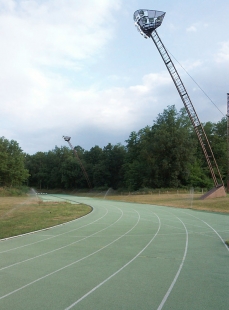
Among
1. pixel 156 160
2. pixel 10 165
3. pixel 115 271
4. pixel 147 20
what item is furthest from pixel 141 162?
pixel 115 271

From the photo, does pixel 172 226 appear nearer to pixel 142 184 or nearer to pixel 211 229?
pixel 211 229

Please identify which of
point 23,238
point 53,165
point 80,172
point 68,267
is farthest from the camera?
point 53,165

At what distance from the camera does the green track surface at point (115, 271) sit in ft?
20.4

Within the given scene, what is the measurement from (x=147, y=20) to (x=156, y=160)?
37125mm

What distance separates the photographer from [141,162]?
81.3 m

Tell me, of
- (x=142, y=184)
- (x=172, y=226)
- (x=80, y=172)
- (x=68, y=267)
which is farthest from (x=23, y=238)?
(x=80, y=172)

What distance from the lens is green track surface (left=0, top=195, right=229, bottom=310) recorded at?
6.21m

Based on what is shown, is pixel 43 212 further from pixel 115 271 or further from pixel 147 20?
pixel 147 20

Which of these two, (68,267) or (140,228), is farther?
(140,228)

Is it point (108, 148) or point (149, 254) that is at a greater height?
point (108, 148)

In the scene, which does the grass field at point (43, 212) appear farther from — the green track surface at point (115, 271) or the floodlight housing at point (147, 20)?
the floodlight housing at point (147, 20)

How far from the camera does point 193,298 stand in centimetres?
633

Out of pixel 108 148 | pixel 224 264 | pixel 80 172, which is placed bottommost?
pixel 224 264

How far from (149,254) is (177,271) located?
7.68 feet
